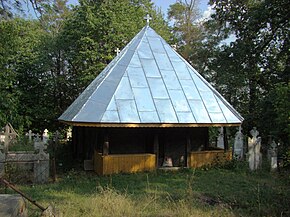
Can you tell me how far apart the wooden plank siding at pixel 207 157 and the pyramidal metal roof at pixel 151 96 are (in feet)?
5.07

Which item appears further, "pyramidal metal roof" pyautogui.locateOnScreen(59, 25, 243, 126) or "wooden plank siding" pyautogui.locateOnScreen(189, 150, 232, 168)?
"wooden plank siding" pyautogui.locateOnScreen(189, 150, 232, 168)

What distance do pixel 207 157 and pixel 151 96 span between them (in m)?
3.33

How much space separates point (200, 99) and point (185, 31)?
2433cm

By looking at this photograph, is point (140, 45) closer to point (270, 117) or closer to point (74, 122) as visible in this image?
point (74, 122)

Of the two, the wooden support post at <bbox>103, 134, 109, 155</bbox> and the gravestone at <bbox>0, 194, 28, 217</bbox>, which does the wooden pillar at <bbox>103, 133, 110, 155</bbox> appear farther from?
the gravestone at <bbox>0, 194, 28, 217</bbox>

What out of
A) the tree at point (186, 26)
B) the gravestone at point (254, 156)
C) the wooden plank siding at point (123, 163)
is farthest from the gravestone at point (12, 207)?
the tree at point (186, 26)

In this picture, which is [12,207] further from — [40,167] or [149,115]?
[149,115]

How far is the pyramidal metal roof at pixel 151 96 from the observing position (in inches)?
436

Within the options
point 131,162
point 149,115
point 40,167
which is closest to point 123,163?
point 131,162

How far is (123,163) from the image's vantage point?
37.9 feet

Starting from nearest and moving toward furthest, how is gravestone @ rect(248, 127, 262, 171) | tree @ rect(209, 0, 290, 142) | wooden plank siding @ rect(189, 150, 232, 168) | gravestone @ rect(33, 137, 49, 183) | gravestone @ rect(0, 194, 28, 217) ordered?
gravestone @ rect(0, 194, 28, 217)
gravestone @ rect(33, 137, 49, 183)
wooden plank siding @ rect(189, 150, 232, 168)
gravestone @ rect(248, 127, 262, 171)
tree @ rect(209, 0, 290, 142)

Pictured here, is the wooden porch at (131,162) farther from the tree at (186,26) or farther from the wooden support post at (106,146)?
the tree at (186,26)

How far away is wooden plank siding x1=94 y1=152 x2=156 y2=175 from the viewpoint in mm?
11289

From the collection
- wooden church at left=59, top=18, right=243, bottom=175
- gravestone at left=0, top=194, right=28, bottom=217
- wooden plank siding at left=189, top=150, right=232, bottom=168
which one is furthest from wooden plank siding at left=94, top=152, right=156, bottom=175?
gravestone at left=0, top=194, right=28, bottom=217
